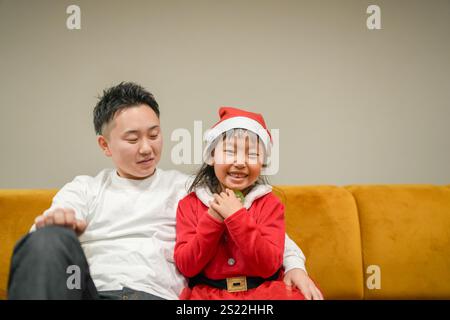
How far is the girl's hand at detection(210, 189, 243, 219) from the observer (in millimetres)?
1116

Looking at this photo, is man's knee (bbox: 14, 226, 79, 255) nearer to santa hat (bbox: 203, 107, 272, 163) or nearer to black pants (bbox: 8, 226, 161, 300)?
black pants (bbox: 8, 226, 161, 300)

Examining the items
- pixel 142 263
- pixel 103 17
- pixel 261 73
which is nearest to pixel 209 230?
pixel 142 263

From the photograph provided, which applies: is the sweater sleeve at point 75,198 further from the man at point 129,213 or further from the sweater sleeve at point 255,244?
the sweater sleeve at point 255,244

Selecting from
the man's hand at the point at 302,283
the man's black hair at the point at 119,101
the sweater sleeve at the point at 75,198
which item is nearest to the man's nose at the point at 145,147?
the man's black hair at the point at 119,101

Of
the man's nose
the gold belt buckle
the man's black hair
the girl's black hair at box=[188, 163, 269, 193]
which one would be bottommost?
the gold belt buckle

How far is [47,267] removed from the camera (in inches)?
33.9

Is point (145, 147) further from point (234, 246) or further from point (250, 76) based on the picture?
point (250, 76)

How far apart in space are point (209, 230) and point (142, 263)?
0.25 metres

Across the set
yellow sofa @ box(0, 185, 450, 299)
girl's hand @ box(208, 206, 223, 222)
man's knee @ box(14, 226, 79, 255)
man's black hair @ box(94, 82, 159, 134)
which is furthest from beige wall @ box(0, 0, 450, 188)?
man's knee @ box(14, 226, 79, 255)

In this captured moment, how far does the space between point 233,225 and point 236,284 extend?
0.71 feet

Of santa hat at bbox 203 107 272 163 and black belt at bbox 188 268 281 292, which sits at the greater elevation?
santa hat at bbox 203 107 272 163

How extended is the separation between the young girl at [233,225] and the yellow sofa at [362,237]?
1.02 ft

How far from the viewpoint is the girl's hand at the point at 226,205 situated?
3.66ft

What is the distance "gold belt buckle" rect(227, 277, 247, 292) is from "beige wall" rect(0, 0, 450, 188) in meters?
0.67
